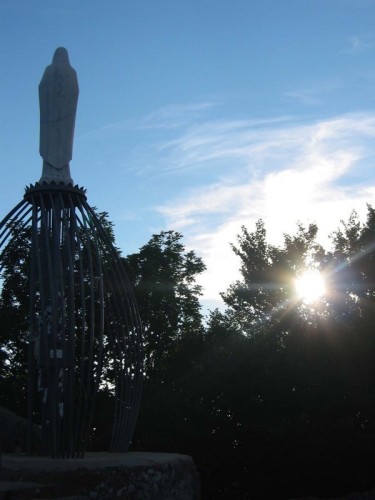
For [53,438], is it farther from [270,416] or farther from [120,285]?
[270,416]

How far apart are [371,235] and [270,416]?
8.92 m

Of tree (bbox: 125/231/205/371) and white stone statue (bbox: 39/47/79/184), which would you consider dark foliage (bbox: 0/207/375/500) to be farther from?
white stone statue (bbox: 39/47/79/184)

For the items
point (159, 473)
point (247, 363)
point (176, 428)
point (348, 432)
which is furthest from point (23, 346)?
point (159, 473)

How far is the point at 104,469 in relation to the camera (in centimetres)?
639

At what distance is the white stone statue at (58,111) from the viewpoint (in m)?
9.08

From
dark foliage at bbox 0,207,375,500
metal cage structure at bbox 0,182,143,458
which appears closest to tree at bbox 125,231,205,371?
dark foliage at bbox 0,207,375,500

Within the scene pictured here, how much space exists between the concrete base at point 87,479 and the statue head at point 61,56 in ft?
18.3

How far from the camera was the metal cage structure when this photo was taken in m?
7.54

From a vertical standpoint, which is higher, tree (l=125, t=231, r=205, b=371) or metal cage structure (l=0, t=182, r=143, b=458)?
tree (l=125, t=231, r=205, b=371)

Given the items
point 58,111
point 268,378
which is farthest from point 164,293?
point 58,111

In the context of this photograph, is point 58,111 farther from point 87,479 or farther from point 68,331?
point 87,479

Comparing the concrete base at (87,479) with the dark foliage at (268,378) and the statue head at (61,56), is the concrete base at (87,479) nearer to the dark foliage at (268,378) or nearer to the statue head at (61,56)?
the statue head at (61,56)

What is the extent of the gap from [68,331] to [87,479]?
2094mm

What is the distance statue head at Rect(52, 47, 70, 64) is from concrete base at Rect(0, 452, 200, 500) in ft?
18.3
